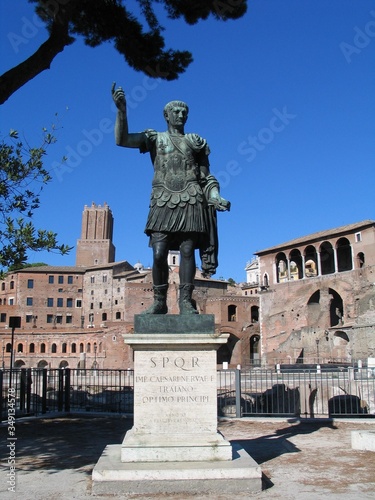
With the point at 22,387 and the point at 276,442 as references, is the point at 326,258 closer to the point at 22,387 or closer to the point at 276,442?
the point at 22,387

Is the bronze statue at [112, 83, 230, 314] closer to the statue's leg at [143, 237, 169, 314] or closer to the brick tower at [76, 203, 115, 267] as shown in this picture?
the statue's leg at [143, 237, 169, 314]

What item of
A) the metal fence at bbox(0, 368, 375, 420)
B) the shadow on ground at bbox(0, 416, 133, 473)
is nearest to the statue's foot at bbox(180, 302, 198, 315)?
the shadow on ground at bbox(0, 416, 133, 473)

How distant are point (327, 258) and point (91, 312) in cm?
3186

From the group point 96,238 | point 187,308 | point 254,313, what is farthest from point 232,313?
point 187,308

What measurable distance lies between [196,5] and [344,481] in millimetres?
8227

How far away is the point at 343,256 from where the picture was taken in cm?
5331

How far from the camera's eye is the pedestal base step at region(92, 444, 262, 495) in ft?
14.7

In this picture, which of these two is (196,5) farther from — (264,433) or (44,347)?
(44,347)

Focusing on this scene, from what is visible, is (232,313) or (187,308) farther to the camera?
(232,313)

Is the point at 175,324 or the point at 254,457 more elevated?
the point at 175,324

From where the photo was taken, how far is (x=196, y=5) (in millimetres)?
9375

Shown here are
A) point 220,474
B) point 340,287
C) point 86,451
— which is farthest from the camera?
point 340,287

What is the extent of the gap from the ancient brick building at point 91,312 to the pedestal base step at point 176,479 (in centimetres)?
4953

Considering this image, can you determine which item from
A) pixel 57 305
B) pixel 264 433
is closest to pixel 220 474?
pixel 264 433
